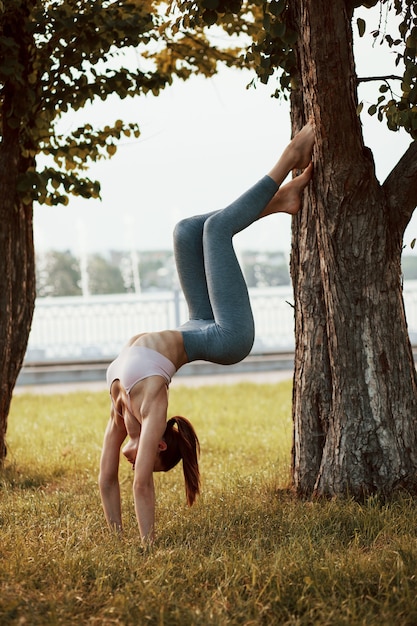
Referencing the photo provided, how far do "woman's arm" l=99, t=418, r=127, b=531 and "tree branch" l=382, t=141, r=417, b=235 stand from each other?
2.07m

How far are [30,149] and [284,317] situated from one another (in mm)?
A: 11687

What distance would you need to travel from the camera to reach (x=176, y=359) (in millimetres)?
4633

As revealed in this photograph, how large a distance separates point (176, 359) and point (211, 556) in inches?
42.6

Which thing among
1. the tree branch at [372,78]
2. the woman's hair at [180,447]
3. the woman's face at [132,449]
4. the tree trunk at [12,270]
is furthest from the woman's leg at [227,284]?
the tree trunk at [12,270]

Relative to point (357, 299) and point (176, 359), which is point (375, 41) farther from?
point (176, 359)

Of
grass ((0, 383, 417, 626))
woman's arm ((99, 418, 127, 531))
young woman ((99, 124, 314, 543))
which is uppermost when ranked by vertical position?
young woman ((99, 124, 314, 543))

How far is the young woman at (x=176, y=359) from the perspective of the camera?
14.4 ft

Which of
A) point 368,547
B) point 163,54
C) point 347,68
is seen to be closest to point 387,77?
point 347,68

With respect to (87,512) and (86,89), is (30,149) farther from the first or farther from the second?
(87,512)

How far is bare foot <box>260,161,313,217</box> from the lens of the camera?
5.01m

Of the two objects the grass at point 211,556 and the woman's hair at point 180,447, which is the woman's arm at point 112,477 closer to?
the grass at point 211,556

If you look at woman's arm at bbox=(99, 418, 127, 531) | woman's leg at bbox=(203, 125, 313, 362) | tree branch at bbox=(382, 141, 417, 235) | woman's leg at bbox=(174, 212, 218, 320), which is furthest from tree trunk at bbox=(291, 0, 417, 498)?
woman's arm at bbox=(99, 418, 127, 531)

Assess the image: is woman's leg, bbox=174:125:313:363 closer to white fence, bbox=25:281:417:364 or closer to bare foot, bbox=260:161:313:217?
bare foot, bbox=260:161:313:217

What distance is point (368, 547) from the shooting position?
14.0ft
